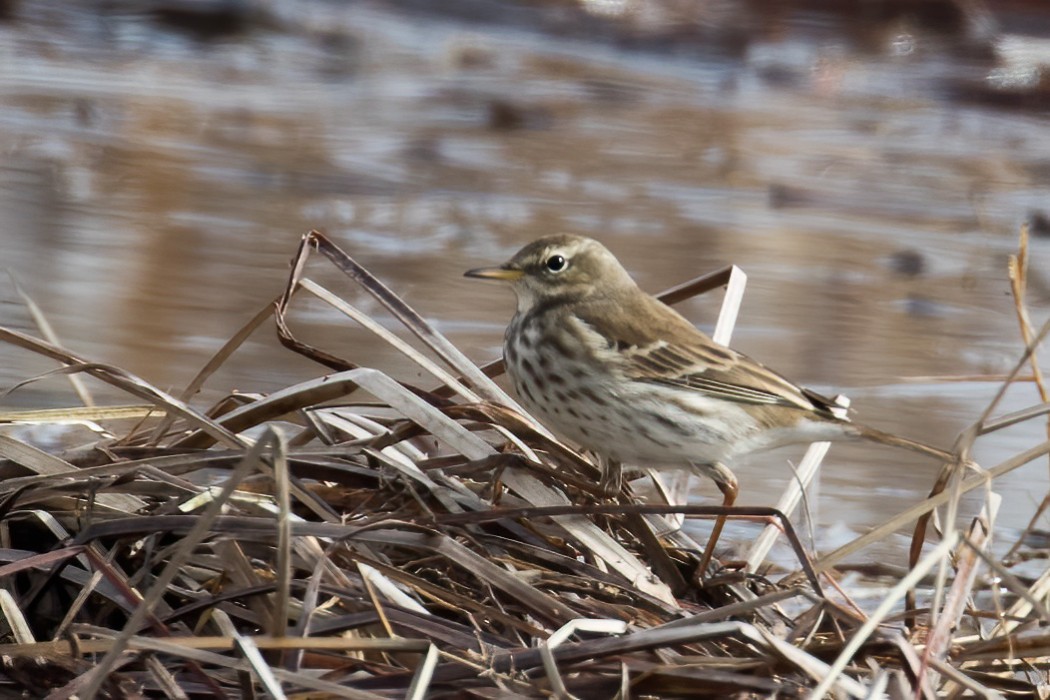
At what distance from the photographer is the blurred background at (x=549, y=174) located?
19.3 feet

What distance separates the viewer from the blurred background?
232 inches

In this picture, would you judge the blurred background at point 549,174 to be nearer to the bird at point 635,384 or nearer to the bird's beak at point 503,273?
the bird at point 635,384

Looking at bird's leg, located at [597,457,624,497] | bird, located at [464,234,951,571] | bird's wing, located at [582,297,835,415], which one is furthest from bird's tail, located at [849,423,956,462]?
bird's leg, located at [597,457,624,497]

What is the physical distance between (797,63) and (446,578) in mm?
10886

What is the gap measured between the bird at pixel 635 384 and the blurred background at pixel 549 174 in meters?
0.36

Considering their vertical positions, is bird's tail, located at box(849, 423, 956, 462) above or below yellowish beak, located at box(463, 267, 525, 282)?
below

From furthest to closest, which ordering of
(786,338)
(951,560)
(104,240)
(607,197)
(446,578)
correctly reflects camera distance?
(607,197), (104,240), (786,338), (951,560), (446,578)

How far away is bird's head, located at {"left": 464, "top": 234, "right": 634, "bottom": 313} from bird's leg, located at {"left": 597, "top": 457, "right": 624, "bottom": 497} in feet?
2.08

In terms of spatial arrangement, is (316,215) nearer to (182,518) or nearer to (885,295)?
(885,295)

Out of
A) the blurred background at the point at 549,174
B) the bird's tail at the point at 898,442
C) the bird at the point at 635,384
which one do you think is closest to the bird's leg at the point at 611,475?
the bird at the point at 635,384

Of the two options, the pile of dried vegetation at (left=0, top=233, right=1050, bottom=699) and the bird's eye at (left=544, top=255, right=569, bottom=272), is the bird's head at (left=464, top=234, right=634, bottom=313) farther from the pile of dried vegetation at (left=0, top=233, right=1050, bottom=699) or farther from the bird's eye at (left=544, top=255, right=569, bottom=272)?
the pile of dried vegetation at (left=0, top=233, right=1050, bottom=699)

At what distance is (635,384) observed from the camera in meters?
3.96

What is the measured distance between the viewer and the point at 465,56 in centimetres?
1279

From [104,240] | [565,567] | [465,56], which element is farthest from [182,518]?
[465,56]
